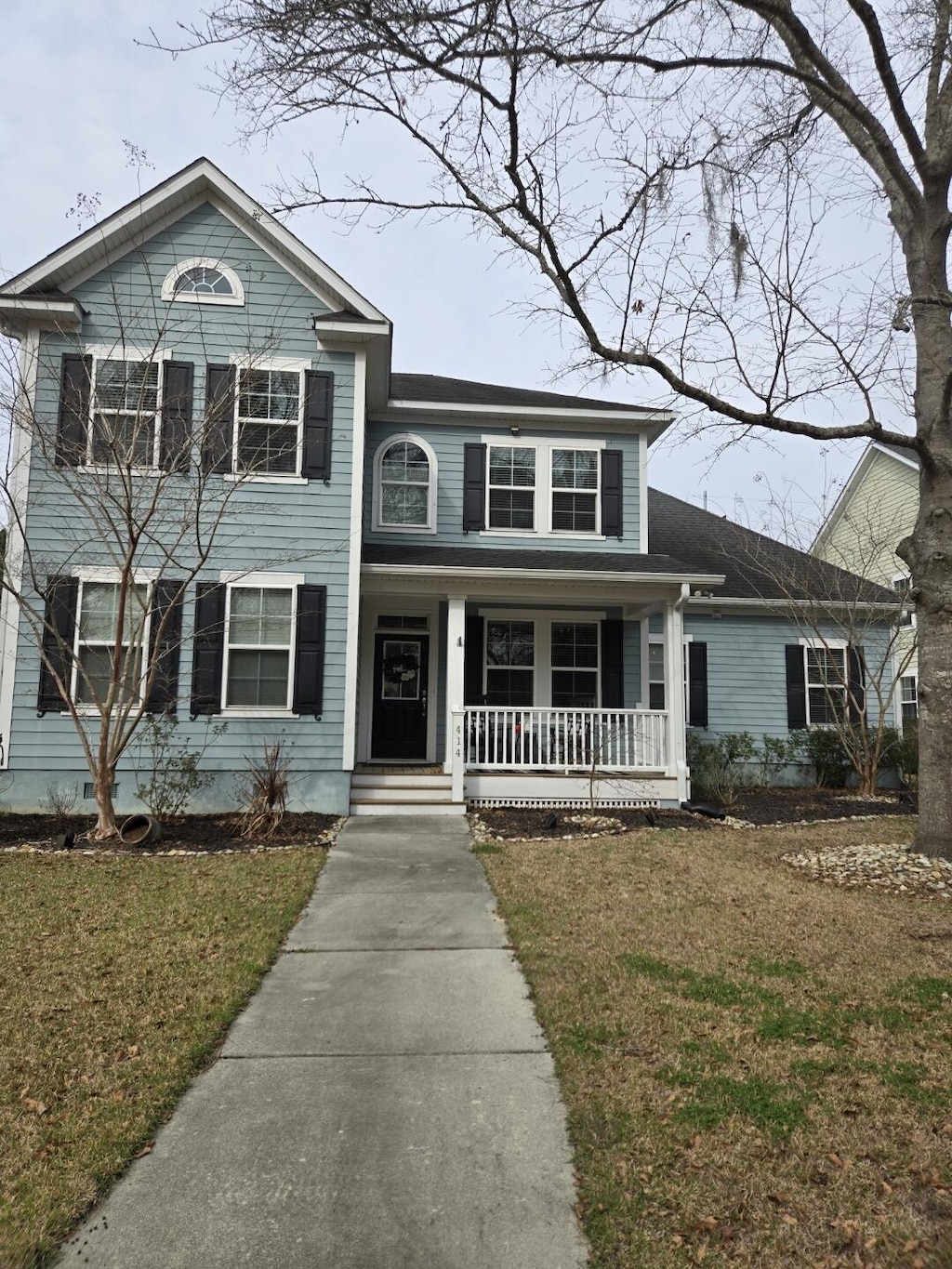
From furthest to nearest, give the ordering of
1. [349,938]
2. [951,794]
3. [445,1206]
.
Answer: [951,794] → [349,938] → [445,1206]

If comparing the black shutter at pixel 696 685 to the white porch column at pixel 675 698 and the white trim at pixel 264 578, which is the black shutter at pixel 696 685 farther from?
the white trim at pixel 264 578

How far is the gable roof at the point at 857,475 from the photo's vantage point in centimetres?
1930

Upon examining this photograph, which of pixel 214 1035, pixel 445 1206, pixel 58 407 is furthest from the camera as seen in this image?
pixel 58 407

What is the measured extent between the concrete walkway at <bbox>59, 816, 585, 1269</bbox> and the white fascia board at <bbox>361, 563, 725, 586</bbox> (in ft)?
21.0

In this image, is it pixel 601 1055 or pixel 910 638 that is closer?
pixel 601 1055

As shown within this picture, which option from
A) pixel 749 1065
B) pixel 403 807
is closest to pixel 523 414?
pixel 403 807

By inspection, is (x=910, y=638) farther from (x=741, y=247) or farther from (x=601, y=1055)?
(x=601, y=1055)

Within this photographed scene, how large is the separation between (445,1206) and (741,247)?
7.00 m

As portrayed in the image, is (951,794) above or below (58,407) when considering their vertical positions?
Answer: below

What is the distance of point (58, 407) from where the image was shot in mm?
10500

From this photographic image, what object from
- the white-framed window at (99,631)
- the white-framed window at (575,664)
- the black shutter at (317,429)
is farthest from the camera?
the white-framed window at (575,664)

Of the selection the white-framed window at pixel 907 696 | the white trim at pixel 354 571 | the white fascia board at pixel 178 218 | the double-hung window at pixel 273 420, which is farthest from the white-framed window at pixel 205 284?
the white-framed window at pixel 907 696


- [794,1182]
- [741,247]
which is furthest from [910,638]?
[794,1182]

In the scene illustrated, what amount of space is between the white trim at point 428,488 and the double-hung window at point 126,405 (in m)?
3.32
